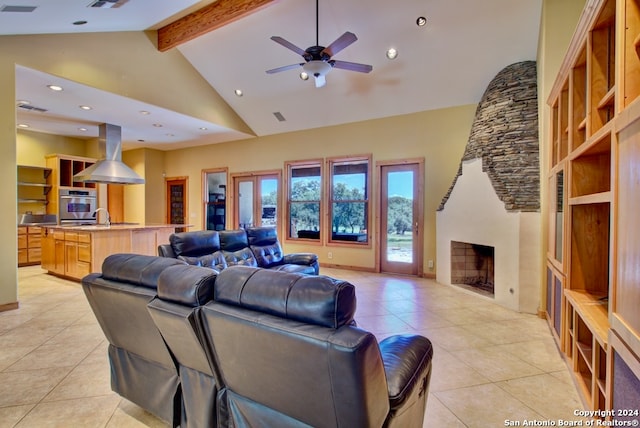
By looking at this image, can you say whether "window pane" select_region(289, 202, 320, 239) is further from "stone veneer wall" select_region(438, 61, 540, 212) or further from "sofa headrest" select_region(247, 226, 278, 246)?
"stone veneer wall" select_region(438, 61, 540, 212)

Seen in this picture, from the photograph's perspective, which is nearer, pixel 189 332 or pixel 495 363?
pixel 189 332

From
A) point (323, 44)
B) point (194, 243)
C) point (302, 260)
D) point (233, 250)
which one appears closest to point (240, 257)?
point (233, 250)

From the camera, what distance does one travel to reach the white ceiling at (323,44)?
158 inches

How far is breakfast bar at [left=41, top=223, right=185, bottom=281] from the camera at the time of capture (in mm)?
5164

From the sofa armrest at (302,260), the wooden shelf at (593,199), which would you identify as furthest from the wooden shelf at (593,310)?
the sofa armrest at (302,260)

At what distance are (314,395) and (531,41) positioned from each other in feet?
16.8

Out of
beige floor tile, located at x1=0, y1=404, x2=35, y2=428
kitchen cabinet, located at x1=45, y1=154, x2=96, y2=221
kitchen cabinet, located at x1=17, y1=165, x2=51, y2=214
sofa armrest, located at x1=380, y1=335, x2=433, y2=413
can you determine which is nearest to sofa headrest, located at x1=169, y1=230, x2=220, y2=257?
beige floor tile, located at x1=0, y1=404, x2=35, y2=428

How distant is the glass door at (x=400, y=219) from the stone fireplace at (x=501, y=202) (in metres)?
0.75

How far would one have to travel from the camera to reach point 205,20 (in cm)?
455

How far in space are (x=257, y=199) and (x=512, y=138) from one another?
550 cm

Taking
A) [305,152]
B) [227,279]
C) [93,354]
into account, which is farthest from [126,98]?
[227,279]

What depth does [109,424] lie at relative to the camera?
1.88 metres

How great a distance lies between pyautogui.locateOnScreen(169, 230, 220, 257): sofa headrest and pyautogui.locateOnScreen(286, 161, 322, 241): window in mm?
3248

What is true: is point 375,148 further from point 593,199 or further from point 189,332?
point 189,332
